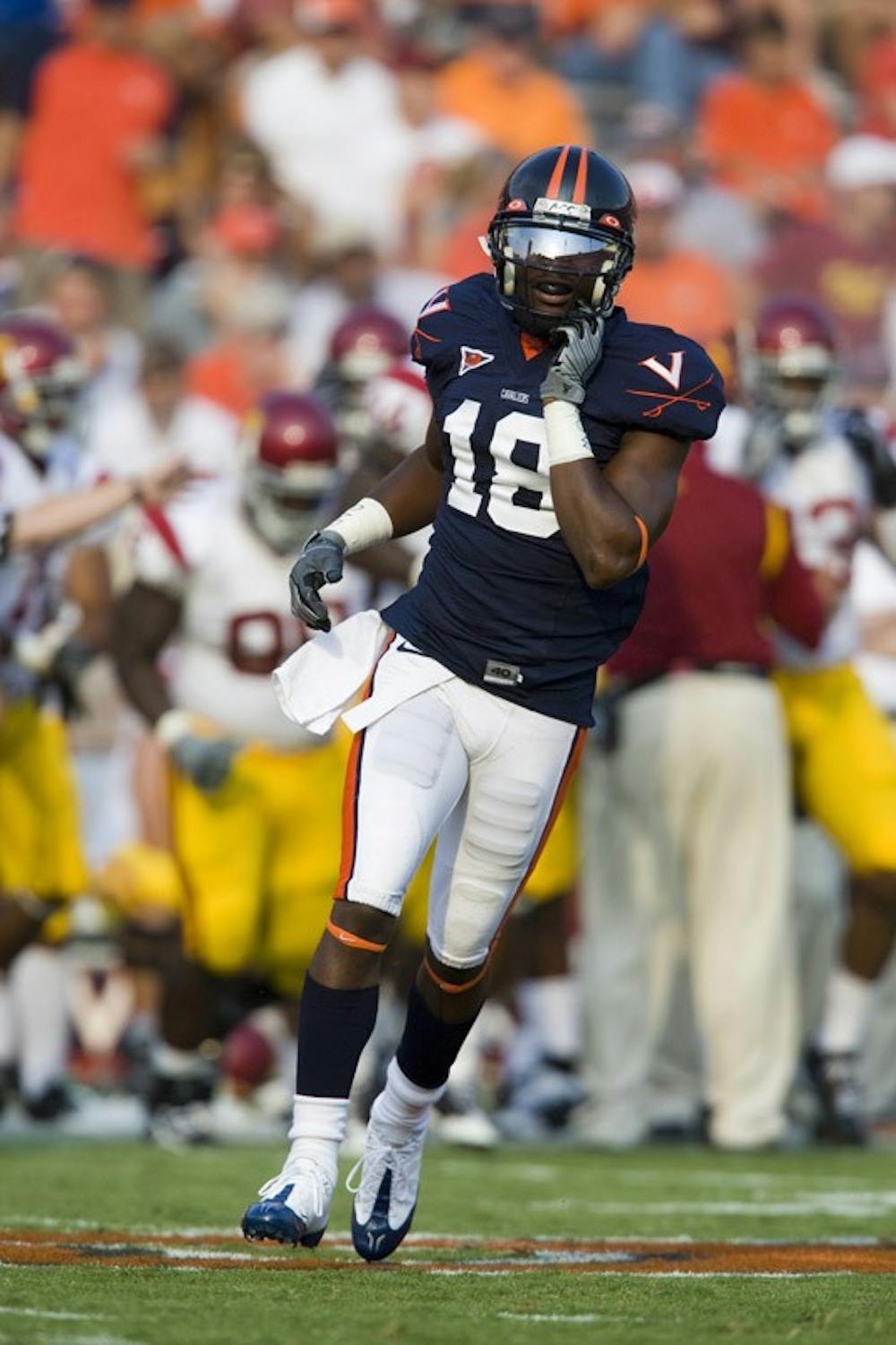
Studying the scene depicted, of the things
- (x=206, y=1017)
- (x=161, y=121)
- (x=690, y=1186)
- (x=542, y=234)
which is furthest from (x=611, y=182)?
(x=161, y=121)

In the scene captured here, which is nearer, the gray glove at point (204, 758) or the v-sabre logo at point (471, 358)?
the v-sabre logo at point (471, 358)

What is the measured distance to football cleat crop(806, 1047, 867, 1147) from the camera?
7.86m

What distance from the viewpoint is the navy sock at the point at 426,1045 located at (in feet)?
15.7

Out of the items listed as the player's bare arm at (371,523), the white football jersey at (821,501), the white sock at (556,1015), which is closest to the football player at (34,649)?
the white sock at (556,1015)

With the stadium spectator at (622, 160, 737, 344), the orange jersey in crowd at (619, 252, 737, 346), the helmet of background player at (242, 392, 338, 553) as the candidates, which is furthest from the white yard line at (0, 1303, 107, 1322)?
the orange jersey in crowd at (619, 252, 737, 346)

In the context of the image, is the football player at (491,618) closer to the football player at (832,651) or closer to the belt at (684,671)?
the belt at (684,671)

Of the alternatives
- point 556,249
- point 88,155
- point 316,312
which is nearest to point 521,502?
point 556,249

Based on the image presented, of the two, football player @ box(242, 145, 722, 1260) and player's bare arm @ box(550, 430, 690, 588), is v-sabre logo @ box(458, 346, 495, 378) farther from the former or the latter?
player's bare arm @ box(550, 430, 690, 588)

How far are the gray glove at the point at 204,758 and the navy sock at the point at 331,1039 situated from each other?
2.79 m

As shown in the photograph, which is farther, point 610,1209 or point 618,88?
point 618,88

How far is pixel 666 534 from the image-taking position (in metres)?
7.45

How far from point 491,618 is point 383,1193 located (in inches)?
38.9

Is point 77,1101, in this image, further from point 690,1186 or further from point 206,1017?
point 690,1186

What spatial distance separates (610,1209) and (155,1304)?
210cm
